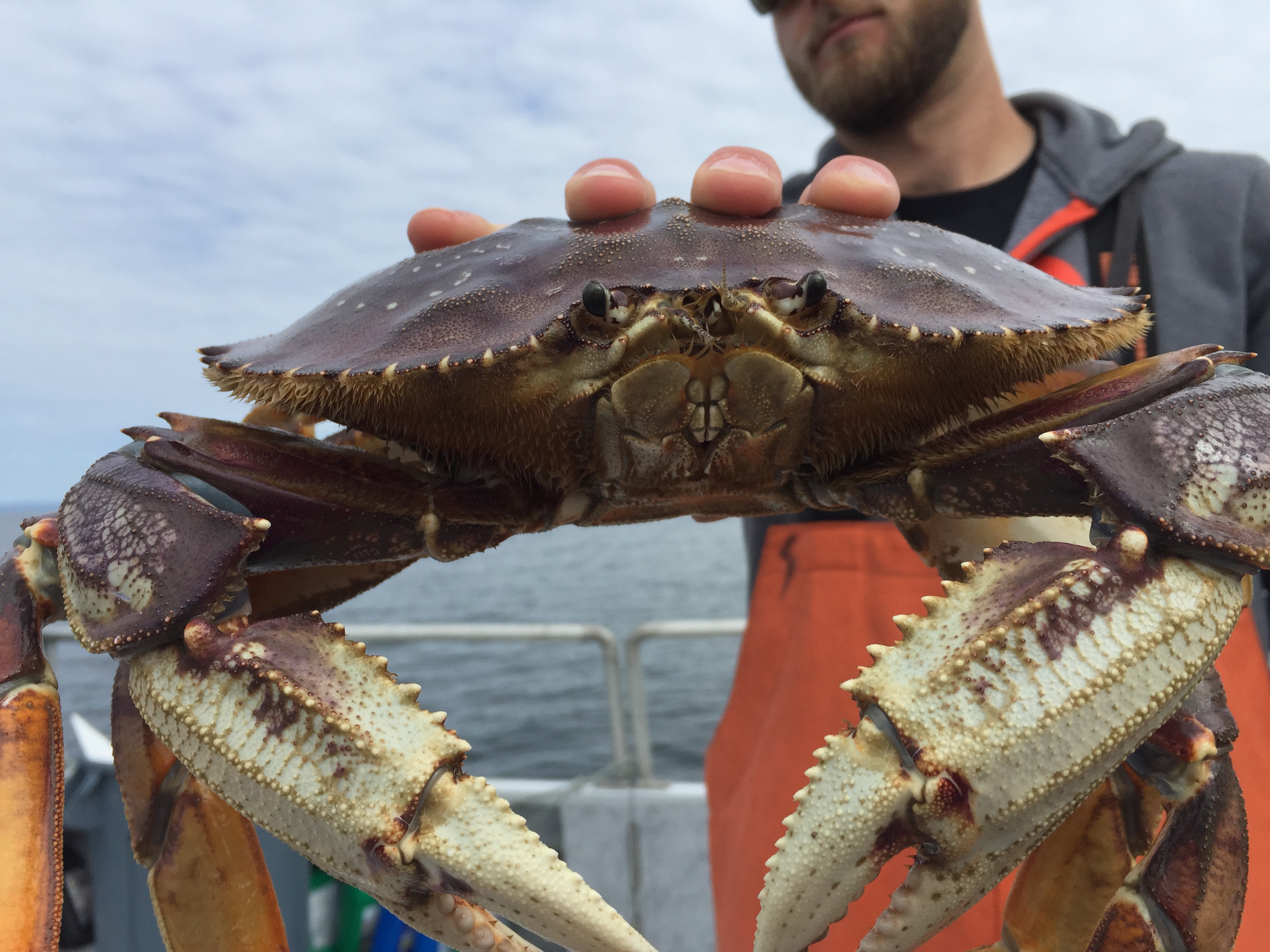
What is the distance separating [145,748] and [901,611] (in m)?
1.19

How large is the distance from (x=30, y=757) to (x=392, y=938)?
1.90 metres

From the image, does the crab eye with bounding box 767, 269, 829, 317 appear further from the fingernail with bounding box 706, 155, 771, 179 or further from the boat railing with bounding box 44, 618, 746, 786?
the boat railing with bounding box 44, 618, 746, 786

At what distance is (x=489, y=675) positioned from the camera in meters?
10.6

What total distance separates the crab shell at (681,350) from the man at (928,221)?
9.6 inches

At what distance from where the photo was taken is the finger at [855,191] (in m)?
1.09

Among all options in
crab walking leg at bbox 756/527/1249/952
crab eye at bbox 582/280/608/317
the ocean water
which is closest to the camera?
crab walking leg at bbox 756/527/1249/952

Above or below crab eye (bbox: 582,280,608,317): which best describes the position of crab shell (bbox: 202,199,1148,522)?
below

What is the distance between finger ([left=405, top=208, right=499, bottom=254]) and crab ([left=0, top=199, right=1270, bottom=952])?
31 centimetres

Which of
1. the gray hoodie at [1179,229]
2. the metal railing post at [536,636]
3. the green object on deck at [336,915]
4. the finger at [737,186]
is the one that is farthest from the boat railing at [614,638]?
the finger at [737,186]

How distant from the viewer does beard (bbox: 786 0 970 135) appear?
1.70 metres

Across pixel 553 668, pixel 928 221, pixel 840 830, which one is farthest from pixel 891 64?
pixel 553 668

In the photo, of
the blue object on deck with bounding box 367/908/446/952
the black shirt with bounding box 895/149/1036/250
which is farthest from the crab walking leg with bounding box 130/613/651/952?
the blue object on deck with bounding box 367/908/446/952

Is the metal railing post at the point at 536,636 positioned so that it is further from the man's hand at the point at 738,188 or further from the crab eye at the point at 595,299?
the crab eye at the point at 595,299

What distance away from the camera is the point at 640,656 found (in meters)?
2.76
